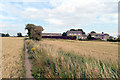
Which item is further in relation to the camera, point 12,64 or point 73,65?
point 12,64

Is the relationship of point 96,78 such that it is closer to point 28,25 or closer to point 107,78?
point 107,78

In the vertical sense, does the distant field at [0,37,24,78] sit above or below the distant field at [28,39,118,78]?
below

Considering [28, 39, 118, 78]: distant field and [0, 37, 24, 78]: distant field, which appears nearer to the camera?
[28, 39, 118, 78]: distant field

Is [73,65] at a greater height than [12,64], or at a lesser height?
greater

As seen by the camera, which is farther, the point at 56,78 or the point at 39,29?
the point at 39,29

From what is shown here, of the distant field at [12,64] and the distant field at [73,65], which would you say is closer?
the distant field at [73,65]

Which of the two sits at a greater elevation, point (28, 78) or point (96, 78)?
point (96, 78)

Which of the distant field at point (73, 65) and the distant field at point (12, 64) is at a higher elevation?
the distant field at point (73, 65)

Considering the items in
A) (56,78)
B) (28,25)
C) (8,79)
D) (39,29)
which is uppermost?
(28,25)

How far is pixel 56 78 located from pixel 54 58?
54.5 inches

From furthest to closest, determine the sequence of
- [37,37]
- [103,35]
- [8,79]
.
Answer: [103,35] → [37,37] → [8,79]

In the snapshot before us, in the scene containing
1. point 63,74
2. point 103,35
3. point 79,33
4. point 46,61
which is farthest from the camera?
point 103,35

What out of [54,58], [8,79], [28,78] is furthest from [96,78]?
[8,79]

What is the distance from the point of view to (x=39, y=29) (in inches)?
1131
